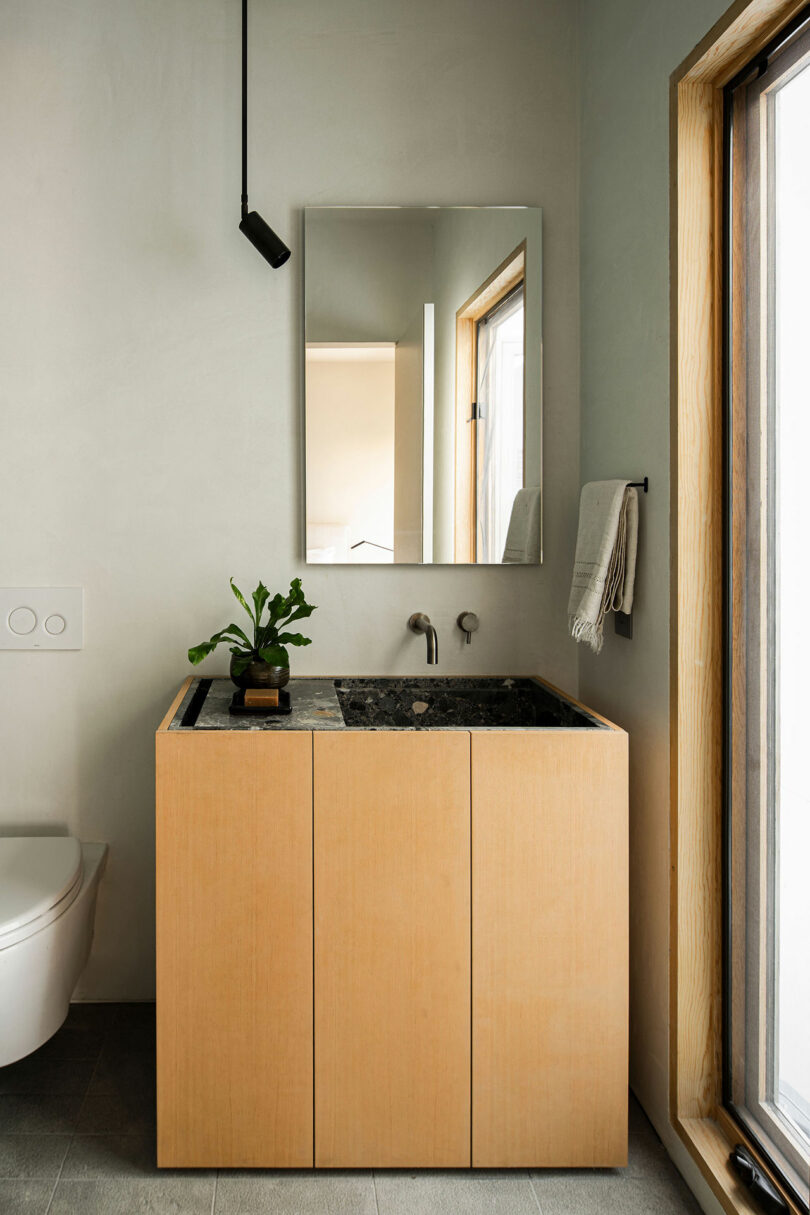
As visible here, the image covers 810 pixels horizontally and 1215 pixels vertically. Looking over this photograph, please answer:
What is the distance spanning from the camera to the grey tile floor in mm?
1392

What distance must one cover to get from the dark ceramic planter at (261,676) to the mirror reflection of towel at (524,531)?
0.63 meters

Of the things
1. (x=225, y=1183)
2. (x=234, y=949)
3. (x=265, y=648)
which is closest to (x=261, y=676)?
(x=265, y=648)

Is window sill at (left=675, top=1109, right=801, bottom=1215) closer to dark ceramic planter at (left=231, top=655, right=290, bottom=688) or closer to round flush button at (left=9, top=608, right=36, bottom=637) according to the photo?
dark ceramic planter at (left=231, top=655, right=290, bottom=688)

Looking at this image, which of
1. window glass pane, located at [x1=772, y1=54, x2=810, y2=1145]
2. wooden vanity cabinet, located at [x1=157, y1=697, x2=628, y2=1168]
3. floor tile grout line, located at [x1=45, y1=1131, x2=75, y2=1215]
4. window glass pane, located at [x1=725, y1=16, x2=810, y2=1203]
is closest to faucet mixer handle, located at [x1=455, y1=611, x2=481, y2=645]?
wooden vanity cabinet, located at [x1=157, y1=697, x2=628, y2=1168]

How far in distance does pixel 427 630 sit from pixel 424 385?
1.94 ft

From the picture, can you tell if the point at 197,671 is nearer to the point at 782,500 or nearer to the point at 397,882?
the point at 397,882

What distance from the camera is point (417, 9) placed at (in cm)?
194

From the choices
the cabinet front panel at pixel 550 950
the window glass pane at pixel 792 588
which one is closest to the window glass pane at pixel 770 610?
the window glass pane at pixel 792 588

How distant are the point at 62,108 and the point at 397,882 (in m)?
1.87

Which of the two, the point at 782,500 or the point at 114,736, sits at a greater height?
the point at 782,500

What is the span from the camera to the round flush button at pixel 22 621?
6.39 ft

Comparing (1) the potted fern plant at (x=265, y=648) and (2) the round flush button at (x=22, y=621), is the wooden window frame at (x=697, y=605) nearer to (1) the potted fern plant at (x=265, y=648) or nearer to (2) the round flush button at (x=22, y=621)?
(1) the potted fern plant at (x=265, y=648)

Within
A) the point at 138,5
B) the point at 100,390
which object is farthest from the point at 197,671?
the point at 138,5

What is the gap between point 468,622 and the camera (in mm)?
2002
